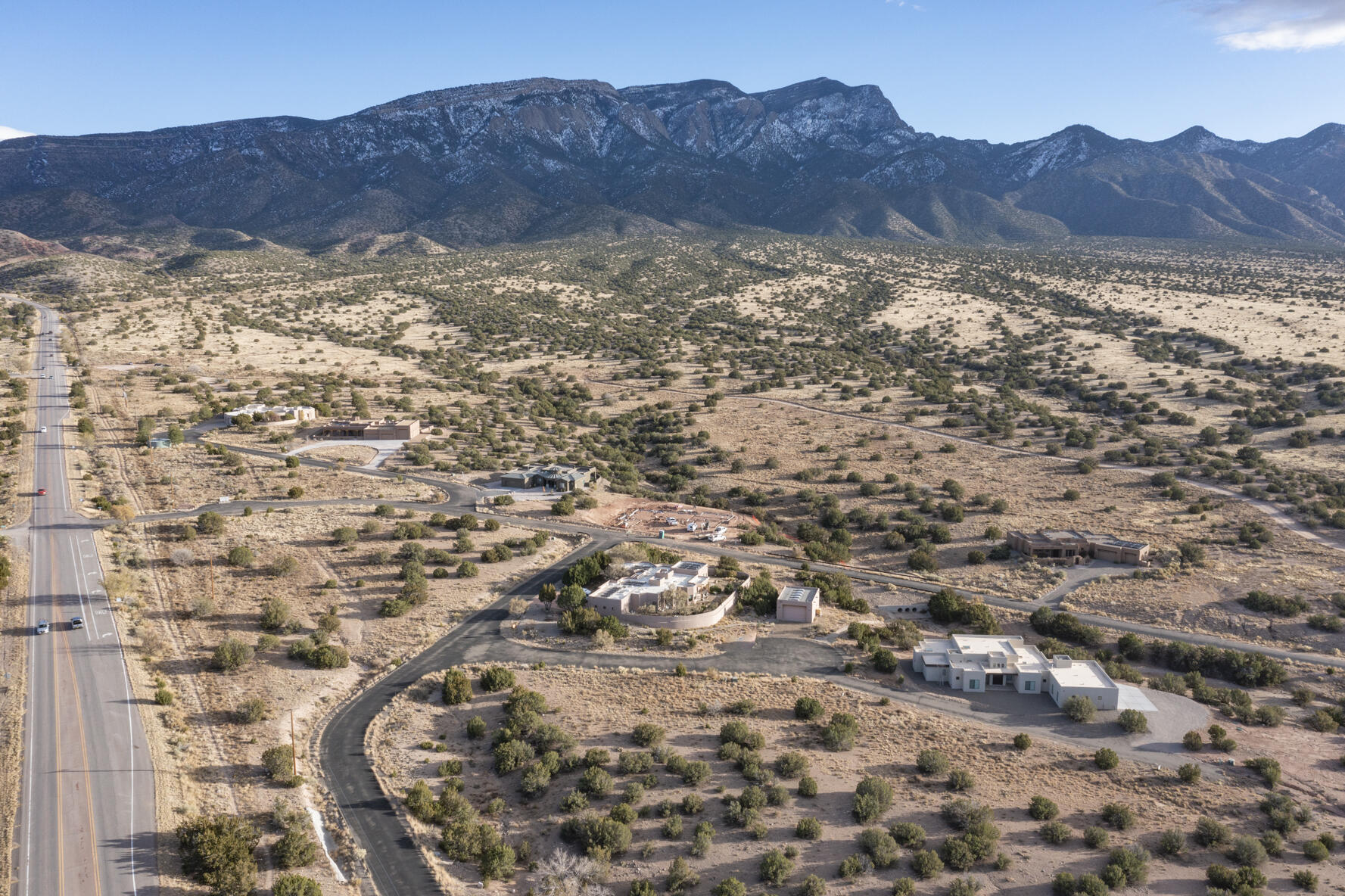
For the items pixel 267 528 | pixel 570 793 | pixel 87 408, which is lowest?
pixel 570 793

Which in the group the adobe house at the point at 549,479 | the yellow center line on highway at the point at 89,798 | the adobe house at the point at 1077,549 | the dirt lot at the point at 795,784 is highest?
the adobe house at the point at 549,479

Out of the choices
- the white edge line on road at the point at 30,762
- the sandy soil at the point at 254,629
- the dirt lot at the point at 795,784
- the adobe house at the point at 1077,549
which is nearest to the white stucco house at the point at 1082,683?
the dirt lot at the point at 795,784

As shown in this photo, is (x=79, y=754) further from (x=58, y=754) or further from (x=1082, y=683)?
(x=1082, y=683)

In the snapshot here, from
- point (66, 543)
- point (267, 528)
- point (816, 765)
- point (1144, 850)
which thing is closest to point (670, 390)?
point (267, 528)

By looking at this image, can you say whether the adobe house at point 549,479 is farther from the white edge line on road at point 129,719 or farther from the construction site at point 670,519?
the white edge line on road at point 129,719

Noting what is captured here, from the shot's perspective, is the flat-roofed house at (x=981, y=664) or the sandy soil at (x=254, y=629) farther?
the flat-roofed house at (x=981, y=664)

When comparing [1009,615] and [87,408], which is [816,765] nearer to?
[1009,615]

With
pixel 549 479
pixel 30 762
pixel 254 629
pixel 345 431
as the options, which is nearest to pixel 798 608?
pixel 549 479
